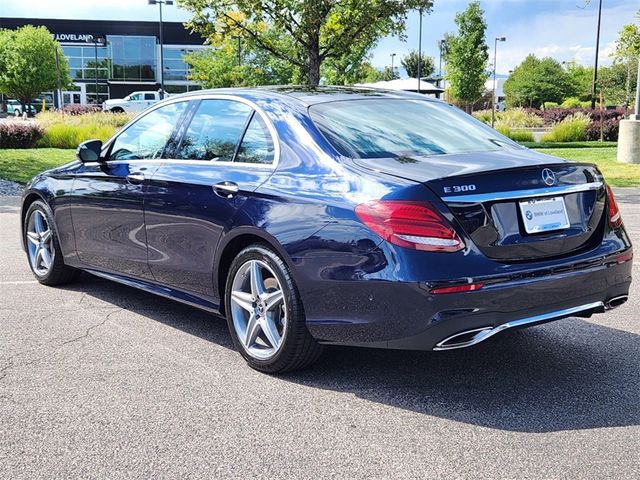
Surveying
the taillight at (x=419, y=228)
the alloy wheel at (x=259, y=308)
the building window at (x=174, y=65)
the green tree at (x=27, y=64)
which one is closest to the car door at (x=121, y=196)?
the alloy wheel at (x=259, y=308)

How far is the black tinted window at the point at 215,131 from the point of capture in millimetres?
4695

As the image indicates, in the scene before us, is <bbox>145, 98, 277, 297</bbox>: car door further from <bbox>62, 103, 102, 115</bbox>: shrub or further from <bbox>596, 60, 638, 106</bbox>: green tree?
<bbox>596, 60, 638, 106</bbox>: green tree

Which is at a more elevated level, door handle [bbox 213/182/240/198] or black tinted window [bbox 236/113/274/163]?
black tinted window [bbox 236/113/274/163]

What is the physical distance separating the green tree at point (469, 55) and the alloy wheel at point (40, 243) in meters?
40.9

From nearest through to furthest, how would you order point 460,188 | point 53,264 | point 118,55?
point 460,188 → point 53,264 → point 118,55

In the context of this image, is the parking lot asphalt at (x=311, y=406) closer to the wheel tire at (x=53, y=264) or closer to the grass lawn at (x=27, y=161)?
the wheel tire at (x=53, y=264)

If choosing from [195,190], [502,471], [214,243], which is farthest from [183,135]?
[502,471]

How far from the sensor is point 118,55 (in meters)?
78.4

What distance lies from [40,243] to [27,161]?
1293 cm

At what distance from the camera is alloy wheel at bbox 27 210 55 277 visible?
637cm

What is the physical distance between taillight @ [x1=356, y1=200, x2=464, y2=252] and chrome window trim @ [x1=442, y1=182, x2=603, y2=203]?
0.12 m

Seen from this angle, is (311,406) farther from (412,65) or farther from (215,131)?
(412,65)

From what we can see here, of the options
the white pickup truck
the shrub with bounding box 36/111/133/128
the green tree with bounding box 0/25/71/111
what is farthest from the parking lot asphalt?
the green tree with bounding box 0/25/71/111

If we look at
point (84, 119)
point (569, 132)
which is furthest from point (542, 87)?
point (84, 119)
